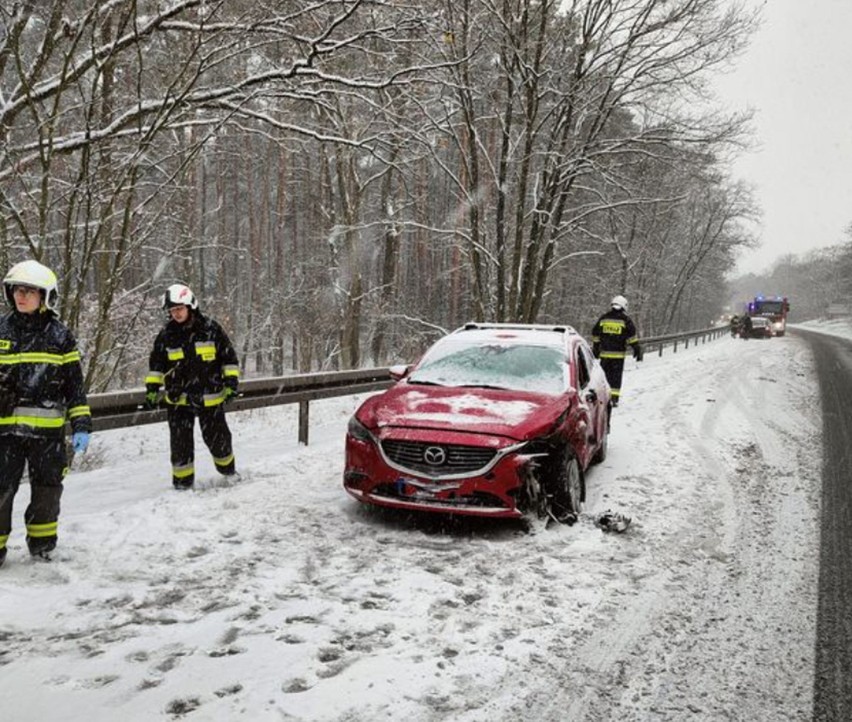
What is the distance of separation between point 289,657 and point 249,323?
22.3 meters

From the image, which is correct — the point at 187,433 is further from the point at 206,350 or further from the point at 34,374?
the point at 34,374

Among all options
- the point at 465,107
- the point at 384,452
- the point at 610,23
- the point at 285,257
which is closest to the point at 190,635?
the point at 384,452

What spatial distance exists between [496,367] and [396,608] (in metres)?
3.12

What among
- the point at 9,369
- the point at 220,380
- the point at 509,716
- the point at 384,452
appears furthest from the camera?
the point at 220,380

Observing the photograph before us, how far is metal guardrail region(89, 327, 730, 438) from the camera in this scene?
6.00m

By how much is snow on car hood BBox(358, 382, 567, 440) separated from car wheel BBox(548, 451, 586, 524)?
0.42 m

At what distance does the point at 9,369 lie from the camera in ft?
13.8

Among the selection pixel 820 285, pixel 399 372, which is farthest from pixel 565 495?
pixel 820 285

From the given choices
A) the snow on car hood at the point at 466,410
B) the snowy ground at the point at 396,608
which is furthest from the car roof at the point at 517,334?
the snowy ground at the point at 396,608

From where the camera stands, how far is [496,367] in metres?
6.46

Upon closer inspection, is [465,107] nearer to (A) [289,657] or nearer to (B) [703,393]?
(B) [703,393]

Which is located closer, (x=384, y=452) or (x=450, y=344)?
(x=384, y=452)

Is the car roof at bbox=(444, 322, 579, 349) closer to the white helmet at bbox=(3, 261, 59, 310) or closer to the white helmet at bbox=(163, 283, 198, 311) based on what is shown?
the white helmet at bbox=(163, 283, 198, 311)

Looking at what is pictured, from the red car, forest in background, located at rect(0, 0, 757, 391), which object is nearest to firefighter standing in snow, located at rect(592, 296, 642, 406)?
forest in background, located at rect(0, 0, 757, 391)
